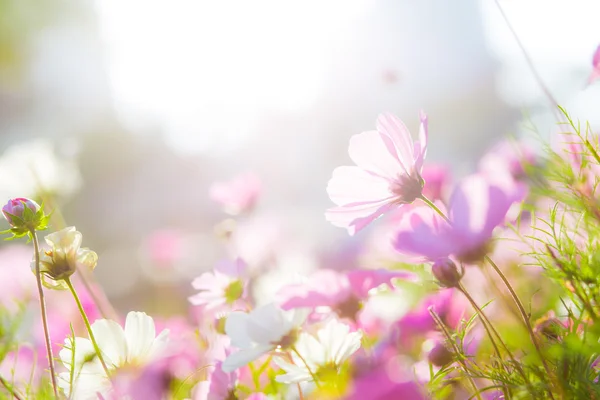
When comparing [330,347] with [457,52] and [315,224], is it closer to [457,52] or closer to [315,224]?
[315,224]

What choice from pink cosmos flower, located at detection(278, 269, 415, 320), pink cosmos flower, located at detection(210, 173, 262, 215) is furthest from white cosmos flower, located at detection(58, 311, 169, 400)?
pink cosmos flower, located at detection(210, 173, 262, 215)

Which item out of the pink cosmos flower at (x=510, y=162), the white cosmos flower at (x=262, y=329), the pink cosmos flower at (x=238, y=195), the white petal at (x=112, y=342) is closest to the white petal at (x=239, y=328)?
the white cosmos flower at (x=262, y=329)

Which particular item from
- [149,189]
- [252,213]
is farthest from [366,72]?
[252,213]

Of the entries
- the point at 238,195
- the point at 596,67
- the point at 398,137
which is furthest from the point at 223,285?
the point at 238,195

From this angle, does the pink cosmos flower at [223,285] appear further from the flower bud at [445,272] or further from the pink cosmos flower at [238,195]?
the pink cosmos flower at [238,195]

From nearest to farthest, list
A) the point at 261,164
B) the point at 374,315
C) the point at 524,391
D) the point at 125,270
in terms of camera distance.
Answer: the point at 524,391
the point at 374,315
the point at 125,270
the point at 261,164

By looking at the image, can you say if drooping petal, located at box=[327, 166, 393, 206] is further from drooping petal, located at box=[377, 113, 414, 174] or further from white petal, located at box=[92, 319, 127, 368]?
white petal, located at box=[92, 319, 127, 368]

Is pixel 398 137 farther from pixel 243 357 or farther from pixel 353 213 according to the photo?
pixel 243 357
